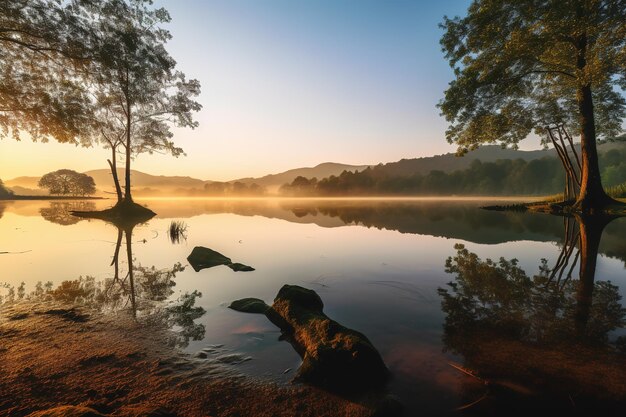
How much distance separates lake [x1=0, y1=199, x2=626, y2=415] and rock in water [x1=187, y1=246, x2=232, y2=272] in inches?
24.8

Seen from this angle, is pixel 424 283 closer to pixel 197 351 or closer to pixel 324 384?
pixel 324 384

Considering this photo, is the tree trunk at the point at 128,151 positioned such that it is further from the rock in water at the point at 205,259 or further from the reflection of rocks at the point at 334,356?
the reflection of rocks at the point at 334,356

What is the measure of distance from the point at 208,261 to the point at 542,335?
34.8 ft

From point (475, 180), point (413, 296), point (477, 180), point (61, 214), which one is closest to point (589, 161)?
point (413, 296)

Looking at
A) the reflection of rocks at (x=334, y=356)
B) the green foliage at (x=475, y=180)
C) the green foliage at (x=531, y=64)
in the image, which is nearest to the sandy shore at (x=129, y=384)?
the reflection of rocks at (x=334, y=356)

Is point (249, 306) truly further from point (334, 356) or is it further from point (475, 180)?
point (475, 180)

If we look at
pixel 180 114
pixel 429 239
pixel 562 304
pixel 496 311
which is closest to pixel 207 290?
pixel 496 311

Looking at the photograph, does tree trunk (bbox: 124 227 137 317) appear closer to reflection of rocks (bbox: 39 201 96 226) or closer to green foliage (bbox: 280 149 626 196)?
reflection of rocks (bbox: 39 201 96 226)

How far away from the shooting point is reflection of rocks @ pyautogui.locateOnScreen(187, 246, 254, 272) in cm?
1095

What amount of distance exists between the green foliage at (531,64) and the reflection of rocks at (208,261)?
2459 cm

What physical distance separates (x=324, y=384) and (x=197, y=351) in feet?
7.71

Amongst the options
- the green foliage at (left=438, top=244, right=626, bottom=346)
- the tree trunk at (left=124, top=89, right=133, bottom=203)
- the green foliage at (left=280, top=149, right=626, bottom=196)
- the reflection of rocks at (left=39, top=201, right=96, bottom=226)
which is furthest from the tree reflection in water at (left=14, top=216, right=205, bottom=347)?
the green foliage at (left=280, top=149, right=626, bottom=196)

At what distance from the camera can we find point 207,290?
847 cm

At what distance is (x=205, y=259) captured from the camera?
1171 cm
